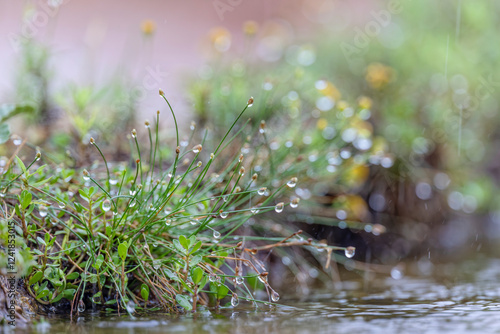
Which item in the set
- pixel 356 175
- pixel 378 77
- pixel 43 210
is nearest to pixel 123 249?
pixel 43 210

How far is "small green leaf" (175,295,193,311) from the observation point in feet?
4.42

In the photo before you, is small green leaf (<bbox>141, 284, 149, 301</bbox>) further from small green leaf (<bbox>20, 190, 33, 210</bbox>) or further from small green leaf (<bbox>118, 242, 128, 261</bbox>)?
small green leaf (<bbox>20, 190, 33, 210</bbox>)

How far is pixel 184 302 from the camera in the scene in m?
1.36

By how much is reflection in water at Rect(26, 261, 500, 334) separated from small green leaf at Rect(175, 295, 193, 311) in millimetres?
21

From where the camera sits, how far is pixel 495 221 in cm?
367

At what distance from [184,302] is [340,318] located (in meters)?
0.37

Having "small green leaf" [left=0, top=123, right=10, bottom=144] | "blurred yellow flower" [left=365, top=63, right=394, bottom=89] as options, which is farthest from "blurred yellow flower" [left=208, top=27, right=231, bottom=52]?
"small green leaf" [left=0, top=123, right=10, bottom=144]

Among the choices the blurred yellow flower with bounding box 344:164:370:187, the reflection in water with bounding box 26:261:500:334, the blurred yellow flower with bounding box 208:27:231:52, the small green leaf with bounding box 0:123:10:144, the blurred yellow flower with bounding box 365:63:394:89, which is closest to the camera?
the reflection in water with bounding box 26:261:500:334

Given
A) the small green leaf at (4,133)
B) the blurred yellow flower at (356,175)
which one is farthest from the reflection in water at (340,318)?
the blurred yellow flower at (356,175)

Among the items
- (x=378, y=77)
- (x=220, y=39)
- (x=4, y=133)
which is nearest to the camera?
(x=4, y=133)

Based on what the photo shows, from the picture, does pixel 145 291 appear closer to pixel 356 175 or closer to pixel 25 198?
pixel 25 198

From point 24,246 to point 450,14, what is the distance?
3288 millimetres

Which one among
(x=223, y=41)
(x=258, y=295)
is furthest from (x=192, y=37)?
(x=258, y=295)

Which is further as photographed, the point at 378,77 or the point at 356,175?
the point at 378,77
